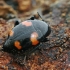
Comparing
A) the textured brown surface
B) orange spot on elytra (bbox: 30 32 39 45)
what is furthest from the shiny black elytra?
the textured brown surface

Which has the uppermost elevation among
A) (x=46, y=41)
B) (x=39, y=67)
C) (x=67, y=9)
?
(x=67, y=9)

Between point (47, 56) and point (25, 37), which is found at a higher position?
point (25, 37)

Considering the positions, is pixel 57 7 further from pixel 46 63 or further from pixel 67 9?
pixel 46 63

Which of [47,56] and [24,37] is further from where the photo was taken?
[47,56]

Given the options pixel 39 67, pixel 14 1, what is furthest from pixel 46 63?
pixel 14 1

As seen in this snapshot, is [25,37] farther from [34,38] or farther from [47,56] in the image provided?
[47,56]

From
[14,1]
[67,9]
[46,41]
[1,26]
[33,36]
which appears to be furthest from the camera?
[14,1]

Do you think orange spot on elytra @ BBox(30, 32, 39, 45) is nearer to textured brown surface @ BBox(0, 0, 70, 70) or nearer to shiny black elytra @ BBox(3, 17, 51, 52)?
shiny black elytra @ BBox(3, 17, 51, 52)

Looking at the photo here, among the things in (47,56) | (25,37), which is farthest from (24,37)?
(47,56)

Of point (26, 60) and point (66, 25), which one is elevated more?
point (66, 25)

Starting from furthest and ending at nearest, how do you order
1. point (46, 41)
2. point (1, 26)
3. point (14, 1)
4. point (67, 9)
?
1. point (14, 1)
2. point (67, 9)
3. point (1, 26)
4. point (46, 41)

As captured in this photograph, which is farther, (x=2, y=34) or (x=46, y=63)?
(x=2, y=34)
